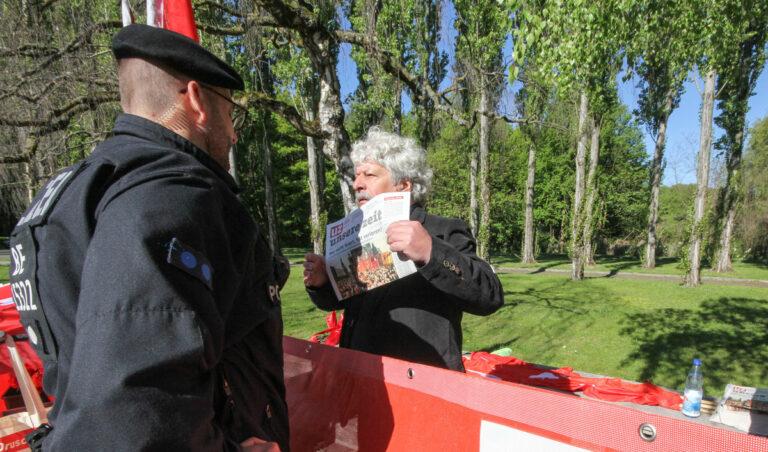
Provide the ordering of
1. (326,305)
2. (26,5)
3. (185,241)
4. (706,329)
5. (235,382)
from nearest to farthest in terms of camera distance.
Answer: (185,241)
(235,382)
(326,305)
(26,5)
(706,329)

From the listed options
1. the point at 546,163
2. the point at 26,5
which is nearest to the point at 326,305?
the point at 26,5

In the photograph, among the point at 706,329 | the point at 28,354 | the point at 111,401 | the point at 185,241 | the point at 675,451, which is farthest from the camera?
the point at 706,329

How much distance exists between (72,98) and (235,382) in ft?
17.7

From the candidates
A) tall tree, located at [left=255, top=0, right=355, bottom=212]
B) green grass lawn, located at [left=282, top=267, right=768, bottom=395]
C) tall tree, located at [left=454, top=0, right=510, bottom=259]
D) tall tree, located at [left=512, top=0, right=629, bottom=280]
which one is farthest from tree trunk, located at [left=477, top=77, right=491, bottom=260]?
tall tree, located at [left=512, top=0, right=629, bottom=280]

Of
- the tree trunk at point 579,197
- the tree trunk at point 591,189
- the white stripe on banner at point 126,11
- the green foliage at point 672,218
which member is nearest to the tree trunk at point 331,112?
the white stripe on banner at point 126,11

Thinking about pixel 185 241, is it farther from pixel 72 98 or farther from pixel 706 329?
pixel 706 329

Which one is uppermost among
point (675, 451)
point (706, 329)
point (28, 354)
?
point (675, 451)

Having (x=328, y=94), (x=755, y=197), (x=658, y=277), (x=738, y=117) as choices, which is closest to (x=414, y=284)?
(x=328, y=94)

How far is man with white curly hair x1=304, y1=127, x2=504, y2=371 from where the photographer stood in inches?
71.0

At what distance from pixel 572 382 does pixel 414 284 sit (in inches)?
142

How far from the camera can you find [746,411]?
3.48 metres

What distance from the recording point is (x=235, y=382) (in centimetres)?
109

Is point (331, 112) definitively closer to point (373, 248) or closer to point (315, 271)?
point (315, 271)

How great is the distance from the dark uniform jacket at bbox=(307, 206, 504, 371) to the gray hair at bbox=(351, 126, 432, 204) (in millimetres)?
173
